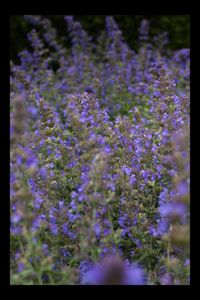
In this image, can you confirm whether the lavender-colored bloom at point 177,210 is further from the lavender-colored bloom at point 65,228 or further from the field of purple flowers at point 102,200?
the lavender-colored bloom at point 65,228

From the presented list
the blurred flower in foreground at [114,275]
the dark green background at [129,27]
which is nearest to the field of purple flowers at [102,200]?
the blurred flower in foreground at [114,275]

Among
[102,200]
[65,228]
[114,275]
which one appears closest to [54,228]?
[65,228]

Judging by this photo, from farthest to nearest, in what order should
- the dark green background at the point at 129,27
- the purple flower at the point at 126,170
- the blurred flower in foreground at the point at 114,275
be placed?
the dark green background at the point at 129,27 → the purple flower at the point at 126,170 → the blurred flower in foreground at the point at 114,275

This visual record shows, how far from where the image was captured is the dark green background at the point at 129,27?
28.8 ft

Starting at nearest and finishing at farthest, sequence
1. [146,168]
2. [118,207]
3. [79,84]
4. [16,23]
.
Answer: [118,207] < [146,168] < [79,84] < [16,23]

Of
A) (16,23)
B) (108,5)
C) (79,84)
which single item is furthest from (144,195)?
(16,23)

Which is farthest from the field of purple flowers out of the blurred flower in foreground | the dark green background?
the dark green background

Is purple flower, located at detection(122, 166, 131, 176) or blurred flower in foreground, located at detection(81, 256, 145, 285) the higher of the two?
purple flower, located at detection(122, 166, 131, 176)

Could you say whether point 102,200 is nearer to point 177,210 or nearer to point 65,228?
point 65,228

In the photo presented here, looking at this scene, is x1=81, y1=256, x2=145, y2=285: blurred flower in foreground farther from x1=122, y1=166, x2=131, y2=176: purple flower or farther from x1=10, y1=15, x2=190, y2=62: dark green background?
x1=10, y1=15, x2=190, y2=62: dark green background

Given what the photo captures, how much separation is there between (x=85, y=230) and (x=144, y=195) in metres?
0.73

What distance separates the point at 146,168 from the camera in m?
3.49

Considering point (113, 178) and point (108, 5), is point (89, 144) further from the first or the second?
point (108, 5)

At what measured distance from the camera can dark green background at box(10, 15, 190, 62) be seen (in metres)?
8.77
